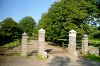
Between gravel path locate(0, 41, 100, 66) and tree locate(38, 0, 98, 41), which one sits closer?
gravel path locate(0, 41, 100, 66)

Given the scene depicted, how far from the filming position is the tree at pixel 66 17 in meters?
29.6

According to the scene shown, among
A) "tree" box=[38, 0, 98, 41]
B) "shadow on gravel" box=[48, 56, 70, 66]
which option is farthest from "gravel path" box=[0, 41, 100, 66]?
"tree" box=[38, 0, 98, 41]

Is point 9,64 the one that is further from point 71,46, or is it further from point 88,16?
point 88,16

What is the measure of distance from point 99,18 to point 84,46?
47.8ft

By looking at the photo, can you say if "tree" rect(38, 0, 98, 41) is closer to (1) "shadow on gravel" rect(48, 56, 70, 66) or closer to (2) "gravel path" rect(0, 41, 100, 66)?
(2) "gravel path" rect(0, 41, 100, 66)

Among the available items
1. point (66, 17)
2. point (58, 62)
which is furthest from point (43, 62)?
point (66, 17)

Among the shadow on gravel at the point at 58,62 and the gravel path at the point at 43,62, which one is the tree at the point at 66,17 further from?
the shadow on gravel at the point at 58,62

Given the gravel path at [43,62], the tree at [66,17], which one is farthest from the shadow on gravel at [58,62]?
the tree at [66,17]

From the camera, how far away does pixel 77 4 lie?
101ft

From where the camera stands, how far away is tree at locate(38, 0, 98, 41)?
97.2 ft

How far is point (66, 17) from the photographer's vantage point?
1185 inches

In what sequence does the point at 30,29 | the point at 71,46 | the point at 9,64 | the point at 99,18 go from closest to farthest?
the point at 9,64
the point at 71,46
the point at 99,18
the point at 30,29

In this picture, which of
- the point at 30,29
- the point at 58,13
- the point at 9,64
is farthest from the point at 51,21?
the point at 30,29

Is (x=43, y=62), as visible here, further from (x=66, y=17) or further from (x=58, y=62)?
(x=66, y=17)
